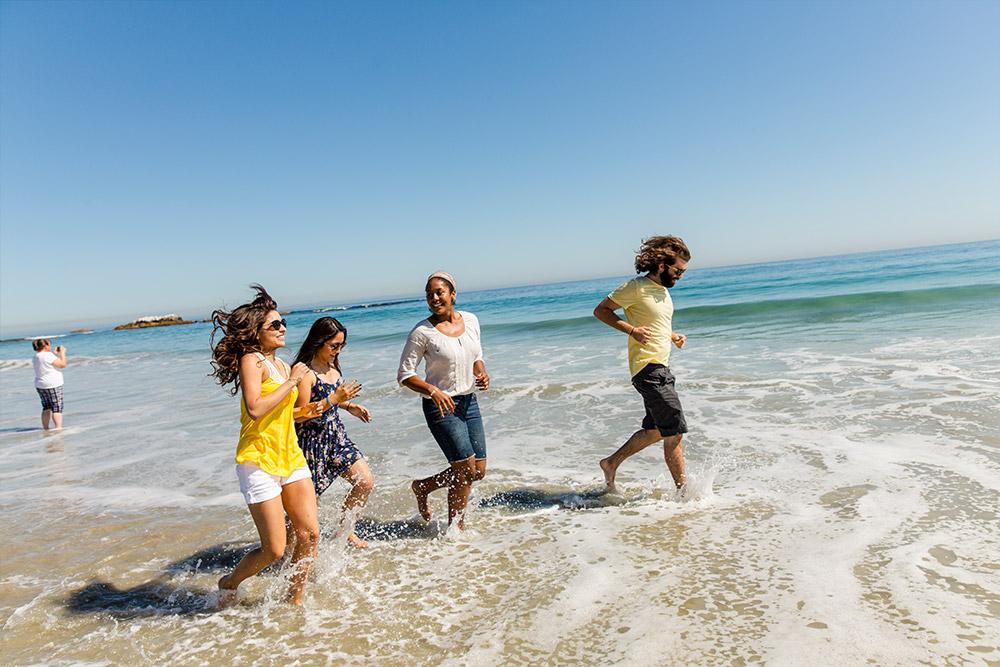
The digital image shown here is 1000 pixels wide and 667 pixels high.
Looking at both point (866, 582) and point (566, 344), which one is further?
point (566, 344)

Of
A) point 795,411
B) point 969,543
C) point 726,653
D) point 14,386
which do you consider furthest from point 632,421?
point 14,386

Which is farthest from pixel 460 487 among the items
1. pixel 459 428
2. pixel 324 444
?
pixel 324 444

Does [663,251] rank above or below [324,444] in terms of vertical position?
above

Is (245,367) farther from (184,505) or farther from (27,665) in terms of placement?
(184,505)

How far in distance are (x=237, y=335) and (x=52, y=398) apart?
1029 cm

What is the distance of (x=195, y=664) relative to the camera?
3273 millimetres

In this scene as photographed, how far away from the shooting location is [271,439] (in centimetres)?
356

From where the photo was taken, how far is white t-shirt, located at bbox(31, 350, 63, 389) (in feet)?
36.7

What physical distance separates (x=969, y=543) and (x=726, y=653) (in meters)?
2.16

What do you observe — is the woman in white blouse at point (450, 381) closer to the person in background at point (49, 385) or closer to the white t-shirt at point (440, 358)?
the white t-shirt at point (440, 358)

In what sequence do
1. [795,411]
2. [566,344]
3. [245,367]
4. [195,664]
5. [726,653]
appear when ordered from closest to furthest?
[726,653]
[195,664]
[245,367]
[795,411]
[566,344]

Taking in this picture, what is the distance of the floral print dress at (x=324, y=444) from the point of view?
4441 millimetres

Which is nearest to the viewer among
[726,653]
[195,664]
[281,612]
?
[726,653]

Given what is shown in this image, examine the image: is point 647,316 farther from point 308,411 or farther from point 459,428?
point 308,411
